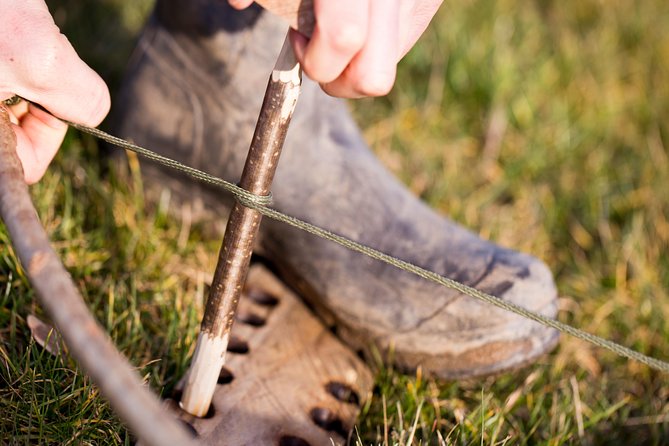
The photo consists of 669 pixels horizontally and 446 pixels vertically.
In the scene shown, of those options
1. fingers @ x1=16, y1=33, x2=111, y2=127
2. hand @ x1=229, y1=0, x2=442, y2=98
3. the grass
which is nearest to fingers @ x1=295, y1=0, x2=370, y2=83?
hand @ x1=229, y1=0, x2=442, y2=98

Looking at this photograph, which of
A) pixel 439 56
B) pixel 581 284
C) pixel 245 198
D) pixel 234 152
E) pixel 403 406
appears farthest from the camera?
pixel 439 56

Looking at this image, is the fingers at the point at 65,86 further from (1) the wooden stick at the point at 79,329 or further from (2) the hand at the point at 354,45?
(2) the hand at the point at 354,45

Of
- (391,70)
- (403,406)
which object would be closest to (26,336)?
(403,406)

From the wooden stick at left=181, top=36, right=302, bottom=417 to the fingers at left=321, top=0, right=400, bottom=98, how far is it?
0.12 metres

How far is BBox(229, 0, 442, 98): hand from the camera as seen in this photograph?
3.06 feet

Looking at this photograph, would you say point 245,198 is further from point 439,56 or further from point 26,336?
point 439,56

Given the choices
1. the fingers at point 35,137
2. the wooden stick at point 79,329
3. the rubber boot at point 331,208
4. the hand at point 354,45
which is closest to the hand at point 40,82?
the fingers at point 35,137

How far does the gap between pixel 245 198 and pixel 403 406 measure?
0.56 m

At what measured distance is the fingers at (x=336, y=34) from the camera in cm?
93

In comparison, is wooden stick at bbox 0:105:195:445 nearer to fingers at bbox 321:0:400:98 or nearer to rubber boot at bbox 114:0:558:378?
fingers at bbox 321:0:400:98

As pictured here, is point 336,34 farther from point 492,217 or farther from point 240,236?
point 492,217

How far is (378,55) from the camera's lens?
3.14 ft

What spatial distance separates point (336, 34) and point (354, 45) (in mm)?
26

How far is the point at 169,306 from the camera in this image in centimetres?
149
